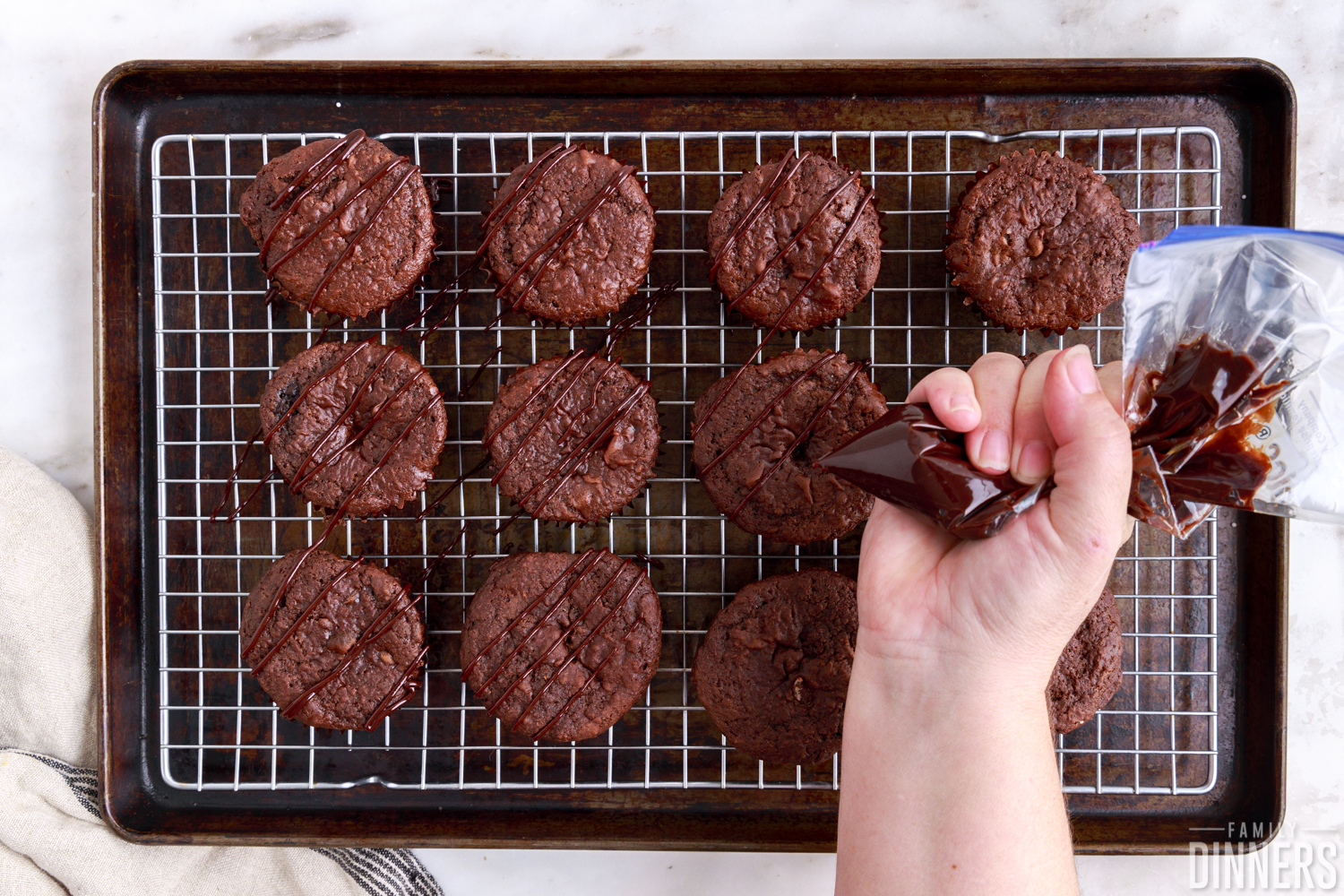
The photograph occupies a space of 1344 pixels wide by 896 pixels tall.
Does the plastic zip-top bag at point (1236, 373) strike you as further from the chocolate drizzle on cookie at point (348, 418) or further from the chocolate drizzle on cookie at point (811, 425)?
the chocolate drizzle on cookie at point (348, 418)

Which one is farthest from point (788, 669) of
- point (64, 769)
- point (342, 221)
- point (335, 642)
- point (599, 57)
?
point (64, 769)

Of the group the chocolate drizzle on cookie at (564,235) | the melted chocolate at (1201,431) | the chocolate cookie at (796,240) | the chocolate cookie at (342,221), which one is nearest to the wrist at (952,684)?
the melted chocolate at (1201,431)

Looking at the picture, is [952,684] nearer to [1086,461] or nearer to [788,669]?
[1086,461]

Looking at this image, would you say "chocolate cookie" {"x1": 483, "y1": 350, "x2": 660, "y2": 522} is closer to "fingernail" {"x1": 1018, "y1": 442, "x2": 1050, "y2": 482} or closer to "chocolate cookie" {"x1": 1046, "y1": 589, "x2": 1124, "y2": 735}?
"fingernail" {"x1": 1018, "y1": 442, "x2": 1050, "y2": 482}

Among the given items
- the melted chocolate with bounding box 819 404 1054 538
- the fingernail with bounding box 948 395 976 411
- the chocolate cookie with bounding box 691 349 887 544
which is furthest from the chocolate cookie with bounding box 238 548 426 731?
the fingernail with bounding box 948 395 976 411

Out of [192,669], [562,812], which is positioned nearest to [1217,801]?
[562,812]

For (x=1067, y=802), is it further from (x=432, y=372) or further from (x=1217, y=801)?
(x=432, y=372)

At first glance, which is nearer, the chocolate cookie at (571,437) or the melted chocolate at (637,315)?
the chocolate cookie at (571,437)
